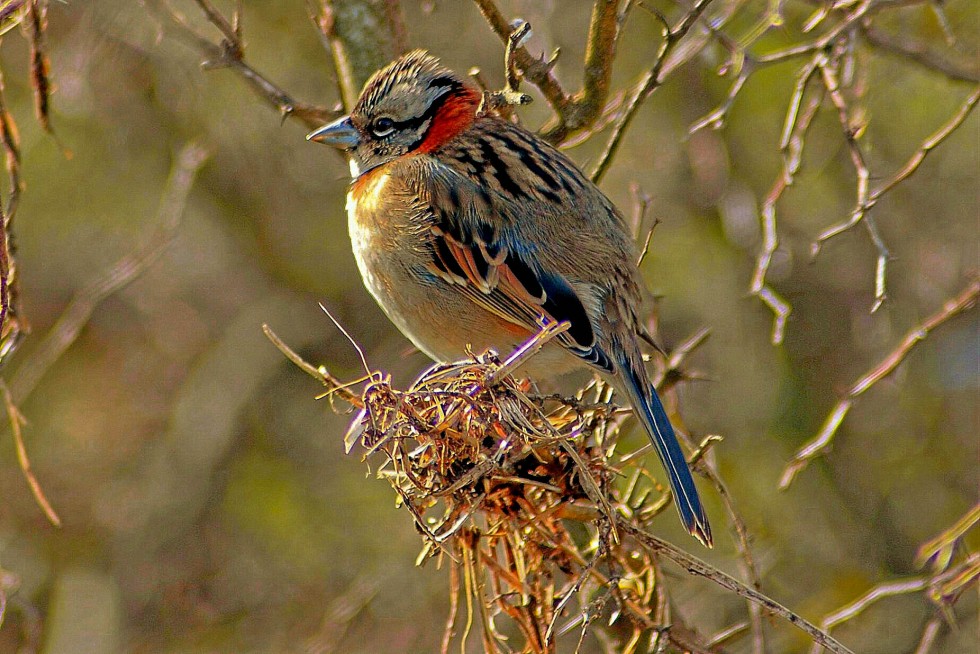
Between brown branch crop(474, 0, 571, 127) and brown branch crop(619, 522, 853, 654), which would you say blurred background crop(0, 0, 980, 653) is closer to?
brown branch crop(474, 0, 571, 127)

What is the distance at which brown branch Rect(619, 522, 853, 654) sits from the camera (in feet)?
9.07

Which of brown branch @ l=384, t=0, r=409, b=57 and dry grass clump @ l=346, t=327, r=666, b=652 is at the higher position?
brown branch @ l=384, t=0, r=409, b=57

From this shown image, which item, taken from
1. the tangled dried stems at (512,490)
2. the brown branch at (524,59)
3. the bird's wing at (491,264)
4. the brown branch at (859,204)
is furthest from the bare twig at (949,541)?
the brown branch at (524,59)

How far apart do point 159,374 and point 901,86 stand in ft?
16.0

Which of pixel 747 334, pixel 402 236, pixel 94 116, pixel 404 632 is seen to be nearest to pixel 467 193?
pixel 402 236

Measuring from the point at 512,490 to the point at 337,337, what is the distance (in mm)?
4222

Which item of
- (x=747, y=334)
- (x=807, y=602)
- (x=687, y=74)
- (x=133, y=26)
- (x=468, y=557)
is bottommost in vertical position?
(x=468, y=557)

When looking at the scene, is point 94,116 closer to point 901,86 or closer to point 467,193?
point 467,193

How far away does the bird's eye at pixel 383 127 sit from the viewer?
4316 millimetres

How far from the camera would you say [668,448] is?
3.57 meters

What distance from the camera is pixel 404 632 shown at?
641cm

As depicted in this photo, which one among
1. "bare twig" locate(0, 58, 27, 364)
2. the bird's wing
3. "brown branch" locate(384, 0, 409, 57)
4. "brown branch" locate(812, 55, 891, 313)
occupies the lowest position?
"bare twig" locate(0, 58, 27, 364)

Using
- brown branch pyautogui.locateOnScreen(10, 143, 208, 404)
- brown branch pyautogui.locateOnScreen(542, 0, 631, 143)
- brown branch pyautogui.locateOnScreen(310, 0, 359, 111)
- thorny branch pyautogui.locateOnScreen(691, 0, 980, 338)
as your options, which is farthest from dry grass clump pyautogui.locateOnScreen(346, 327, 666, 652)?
brown branch pyautogui.locateOnScreen(10, 143, 208, 404)

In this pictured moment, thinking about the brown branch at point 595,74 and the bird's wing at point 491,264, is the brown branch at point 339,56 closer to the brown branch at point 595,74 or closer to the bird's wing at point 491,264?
the bird's wing at point 491,264
